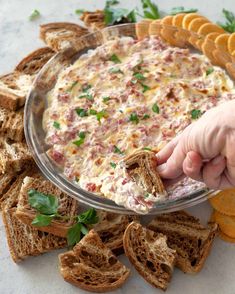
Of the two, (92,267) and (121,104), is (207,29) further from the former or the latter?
(92,267)

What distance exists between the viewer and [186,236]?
3.09 m

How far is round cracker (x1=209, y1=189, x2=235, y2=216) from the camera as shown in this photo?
3082mm

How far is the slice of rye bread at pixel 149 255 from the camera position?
2.94 meters

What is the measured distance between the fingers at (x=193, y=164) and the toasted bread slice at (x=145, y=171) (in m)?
0.34

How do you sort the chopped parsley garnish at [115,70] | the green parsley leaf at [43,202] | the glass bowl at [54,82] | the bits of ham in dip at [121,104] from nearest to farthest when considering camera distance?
the glass bowl at [54,82]
the green parsley leaf at [43,202]
the bits of ham in dip at [121,104]
the chopped parsley garnish at [115,70]

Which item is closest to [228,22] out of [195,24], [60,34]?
[195,24]

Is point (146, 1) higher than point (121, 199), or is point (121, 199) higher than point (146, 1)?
point (146, 1)

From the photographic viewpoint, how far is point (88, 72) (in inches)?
150

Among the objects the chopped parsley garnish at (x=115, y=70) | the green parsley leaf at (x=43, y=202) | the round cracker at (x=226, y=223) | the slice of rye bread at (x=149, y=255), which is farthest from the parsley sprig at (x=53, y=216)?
the chopped parsley garnish at (x=115, y=70)

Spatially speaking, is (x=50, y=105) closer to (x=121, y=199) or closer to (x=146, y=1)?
(x=121, y=199)

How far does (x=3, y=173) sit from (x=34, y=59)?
3.39 ft

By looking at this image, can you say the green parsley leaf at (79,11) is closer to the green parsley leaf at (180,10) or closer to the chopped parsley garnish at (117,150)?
the green parsley leaf at (180,10)

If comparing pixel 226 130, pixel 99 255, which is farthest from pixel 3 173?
pixel 226 130

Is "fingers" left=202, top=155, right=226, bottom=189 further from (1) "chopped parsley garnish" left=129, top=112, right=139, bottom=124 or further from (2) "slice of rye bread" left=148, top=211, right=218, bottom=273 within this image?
(1) "chopped parsley garnish" left=129, top=112, right=139, bottom=124
